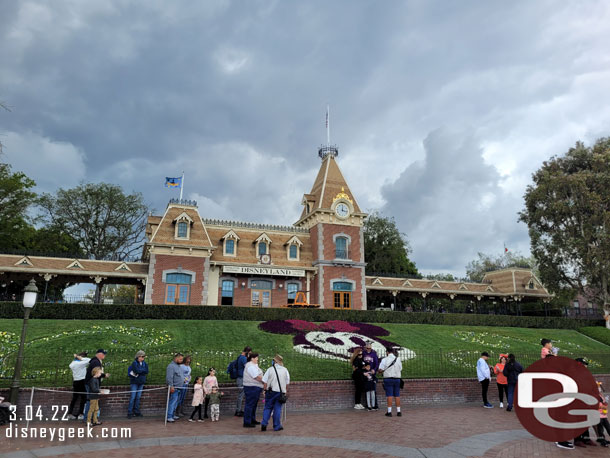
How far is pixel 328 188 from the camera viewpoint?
126ft

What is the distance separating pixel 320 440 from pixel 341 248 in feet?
92.0

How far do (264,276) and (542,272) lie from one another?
24958 mm

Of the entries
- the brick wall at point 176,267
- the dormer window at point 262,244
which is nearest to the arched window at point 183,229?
the brick wall at point 176,267

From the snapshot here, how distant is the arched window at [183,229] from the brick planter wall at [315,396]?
852 inches

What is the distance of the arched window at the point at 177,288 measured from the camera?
102ft

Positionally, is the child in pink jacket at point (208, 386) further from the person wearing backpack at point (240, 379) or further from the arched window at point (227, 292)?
the arched window at point (227, 292)

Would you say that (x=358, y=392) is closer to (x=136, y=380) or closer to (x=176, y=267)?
(x=136, y=380)

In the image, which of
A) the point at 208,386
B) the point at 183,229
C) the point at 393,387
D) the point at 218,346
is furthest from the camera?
the point at 183,229

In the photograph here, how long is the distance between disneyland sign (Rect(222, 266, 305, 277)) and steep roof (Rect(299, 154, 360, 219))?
20.2ft

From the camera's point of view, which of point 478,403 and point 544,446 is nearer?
point 544,446

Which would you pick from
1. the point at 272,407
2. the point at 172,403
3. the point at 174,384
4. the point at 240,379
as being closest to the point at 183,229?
the point at 240,379

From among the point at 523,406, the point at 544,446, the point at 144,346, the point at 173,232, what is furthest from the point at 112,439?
the point at 173,232

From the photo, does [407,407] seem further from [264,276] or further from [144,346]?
[264,276]

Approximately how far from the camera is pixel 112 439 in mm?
8984
